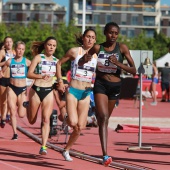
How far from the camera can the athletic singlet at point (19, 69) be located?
55.4 ft

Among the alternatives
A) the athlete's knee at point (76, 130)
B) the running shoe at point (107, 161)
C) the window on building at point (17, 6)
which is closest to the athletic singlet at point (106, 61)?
the athlete's knee at point (76, 130)

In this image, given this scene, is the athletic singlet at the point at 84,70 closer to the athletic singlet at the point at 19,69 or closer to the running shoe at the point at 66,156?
the running shoe at the point at 66,156

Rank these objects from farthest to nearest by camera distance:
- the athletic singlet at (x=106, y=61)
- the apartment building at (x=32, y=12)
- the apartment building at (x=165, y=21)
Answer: the apartment building at (x=165, y=21)
the apartment building at (x=32, y=12)
the athletic singlet at (x=106, y=61)

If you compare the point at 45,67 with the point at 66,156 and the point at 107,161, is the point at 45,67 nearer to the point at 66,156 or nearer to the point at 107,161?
the point at 66,156

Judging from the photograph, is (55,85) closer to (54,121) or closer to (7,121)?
(54,121)

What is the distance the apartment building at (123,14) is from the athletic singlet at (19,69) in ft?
399

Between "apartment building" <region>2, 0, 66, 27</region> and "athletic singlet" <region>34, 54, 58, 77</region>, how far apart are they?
150 meters

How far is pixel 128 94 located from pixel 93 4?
9952 centimetres

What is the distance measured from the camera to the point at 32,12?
165875 millimetres

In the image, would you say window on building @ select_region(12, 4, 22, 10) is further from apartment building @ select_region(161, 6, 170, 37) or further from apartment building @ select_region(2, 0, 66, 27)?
apartment building @ select_region(161, 6, 170, 37)

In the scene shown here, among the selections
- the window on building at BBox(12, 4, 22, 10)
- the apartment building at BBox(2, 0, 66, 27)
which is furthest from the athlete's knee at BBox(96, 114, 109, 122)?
the window on building at BBox(12, 4, 22, 10)

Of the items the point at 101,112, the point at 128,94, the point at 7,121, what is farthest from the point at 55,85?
the point at 128,94

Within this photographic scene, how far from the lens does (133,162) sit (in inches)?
508

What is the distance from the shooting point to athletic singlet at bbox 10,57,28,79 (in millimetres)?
16891
